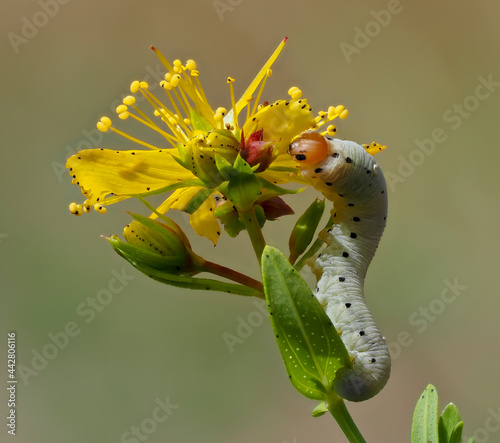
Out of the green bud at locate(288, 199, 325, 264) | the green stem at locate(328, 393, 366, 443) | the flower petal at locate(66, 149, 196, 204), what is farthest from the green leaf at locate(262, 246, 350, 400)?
the flower petal at locate(66, 149, 196, 204)

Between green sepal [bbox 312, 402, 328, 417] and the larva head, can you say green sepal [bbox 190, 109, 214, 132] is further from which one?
green sepal [bbox 312, 402, 328, 417]

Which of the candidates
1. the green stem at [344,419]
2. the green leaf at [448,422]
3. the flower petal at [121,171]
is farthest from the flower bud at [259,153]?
the green leaf at [448,422]

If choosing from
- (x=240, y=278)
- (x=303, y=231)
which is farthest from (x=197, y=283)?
(x=303, y=231)

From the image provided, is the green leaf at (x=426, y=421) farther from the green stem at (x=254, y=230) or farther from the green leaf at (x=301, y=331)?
the green stem at (x=254, y=230)

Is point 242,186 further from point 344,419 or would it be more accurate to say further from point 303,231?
point 344,419

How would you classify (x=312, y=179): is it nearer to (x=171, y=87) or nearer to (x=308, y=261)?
(x=308, y=261)

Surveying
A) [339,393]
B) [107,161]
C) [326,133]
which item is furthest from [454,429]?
[107,161]

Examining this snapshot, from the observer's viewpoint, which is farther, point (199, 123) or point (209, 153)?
point (199, 123)
